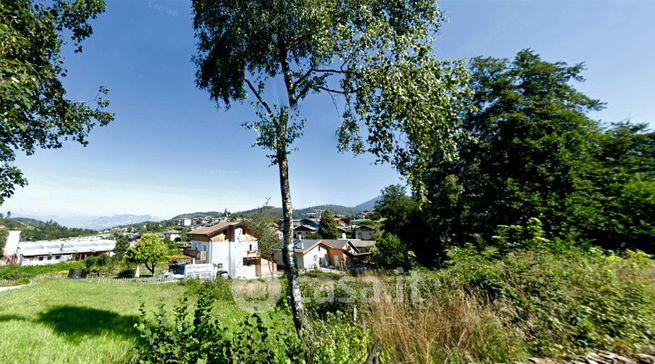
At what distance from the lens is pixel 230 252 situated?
31.8 meters

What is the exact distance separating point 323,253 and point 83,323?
37952 millimetres

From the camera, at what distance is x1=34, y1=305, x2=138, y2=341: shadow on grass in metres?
5.12

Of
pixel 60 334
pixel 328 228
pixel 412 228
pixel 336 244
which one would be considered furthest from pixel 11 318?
pixel 328 228

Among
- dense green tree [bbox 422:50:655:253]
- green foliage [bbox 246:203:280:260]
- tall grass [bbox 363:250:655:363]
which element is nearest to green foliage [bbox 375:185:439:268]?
dense green tree [bbox 422:50:655:253]

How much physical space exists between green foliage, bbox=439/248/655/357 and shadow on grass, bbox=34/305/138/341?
23.2 feet

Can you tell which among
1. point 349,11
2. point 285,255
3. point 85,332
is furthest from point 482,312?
point 85,332

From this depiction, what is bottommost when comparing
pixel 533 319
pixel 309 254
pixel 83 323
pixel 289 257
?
pixel 309 254

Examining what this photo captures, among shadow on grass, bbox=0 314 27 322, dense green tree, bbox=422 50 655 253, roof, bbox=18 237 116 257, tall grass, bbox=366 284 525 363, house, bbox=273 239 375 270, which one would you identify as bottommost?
house, bbox=273 239 375 270

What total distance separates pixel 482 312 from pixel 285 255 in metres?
3.44

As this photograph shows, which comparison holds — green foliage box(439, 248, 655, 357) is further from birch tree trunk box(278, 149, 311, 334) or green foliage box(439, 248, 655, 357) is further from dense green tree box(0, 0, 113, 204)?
dense green tree box(0, 0, 113, 204)

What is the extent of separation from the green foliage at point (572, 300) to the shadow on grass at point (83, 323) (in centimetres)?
707

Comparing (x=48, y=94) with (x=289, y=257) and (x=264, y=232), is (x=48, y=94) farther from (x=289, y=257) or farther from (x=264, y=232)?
(x=264, y=232)

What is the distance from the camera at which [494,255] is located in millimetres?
7074

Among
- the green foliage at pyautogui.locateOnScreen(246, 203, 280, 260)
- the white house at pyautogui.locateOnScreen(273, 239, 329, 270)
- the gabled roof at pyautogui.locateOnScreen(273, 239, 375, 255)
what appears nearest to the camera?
the green foliage at pyautogui.locateOnScreen(246, 203, 280, 260)
